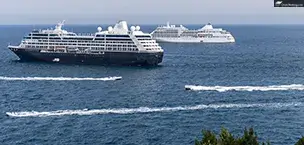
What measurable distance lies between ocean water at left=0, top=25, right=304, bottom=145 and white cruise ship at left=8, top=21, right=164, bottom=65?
17.7 feet

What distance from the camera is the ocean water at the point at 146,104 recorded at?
52000 millimetres

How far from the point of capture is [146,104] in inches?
2665

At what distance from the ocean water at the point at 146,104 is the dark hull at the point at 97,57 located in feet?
14.0

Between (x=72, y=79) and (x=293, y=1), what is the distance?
6561 cm

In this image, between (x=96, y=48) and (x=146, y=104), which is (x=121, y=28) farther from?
→ (x=146, y=104)

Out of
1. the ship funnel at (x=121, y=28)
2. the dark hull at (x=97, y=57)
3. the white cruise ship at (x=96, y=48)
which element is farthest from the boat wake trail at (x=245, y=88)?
the ship funnel at (x=121, y=28)

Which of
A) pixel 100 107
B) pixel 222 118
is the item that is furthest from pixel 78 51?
pixel 222 118

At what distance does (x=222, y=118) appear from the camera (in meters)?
57.8

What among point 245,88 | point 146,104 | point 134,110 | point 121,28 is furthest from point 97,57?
point 134,110

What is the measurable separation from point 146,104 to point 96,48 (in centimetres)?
5684

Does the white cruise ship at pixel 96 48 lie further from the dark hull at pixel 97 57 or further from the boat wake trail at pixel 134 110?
the boat wake trail at pixel 134 110

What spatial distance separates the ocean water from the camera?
2047 inches

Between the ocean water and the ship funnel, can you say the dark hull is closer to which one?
the ocean water

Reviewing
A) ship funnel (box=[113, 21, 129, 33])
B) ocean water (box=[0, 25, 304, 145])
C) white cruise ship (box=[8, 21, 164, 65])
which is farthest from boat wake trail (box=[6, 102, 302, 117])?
ship funnel (box=[113, 21, 129, 33])
